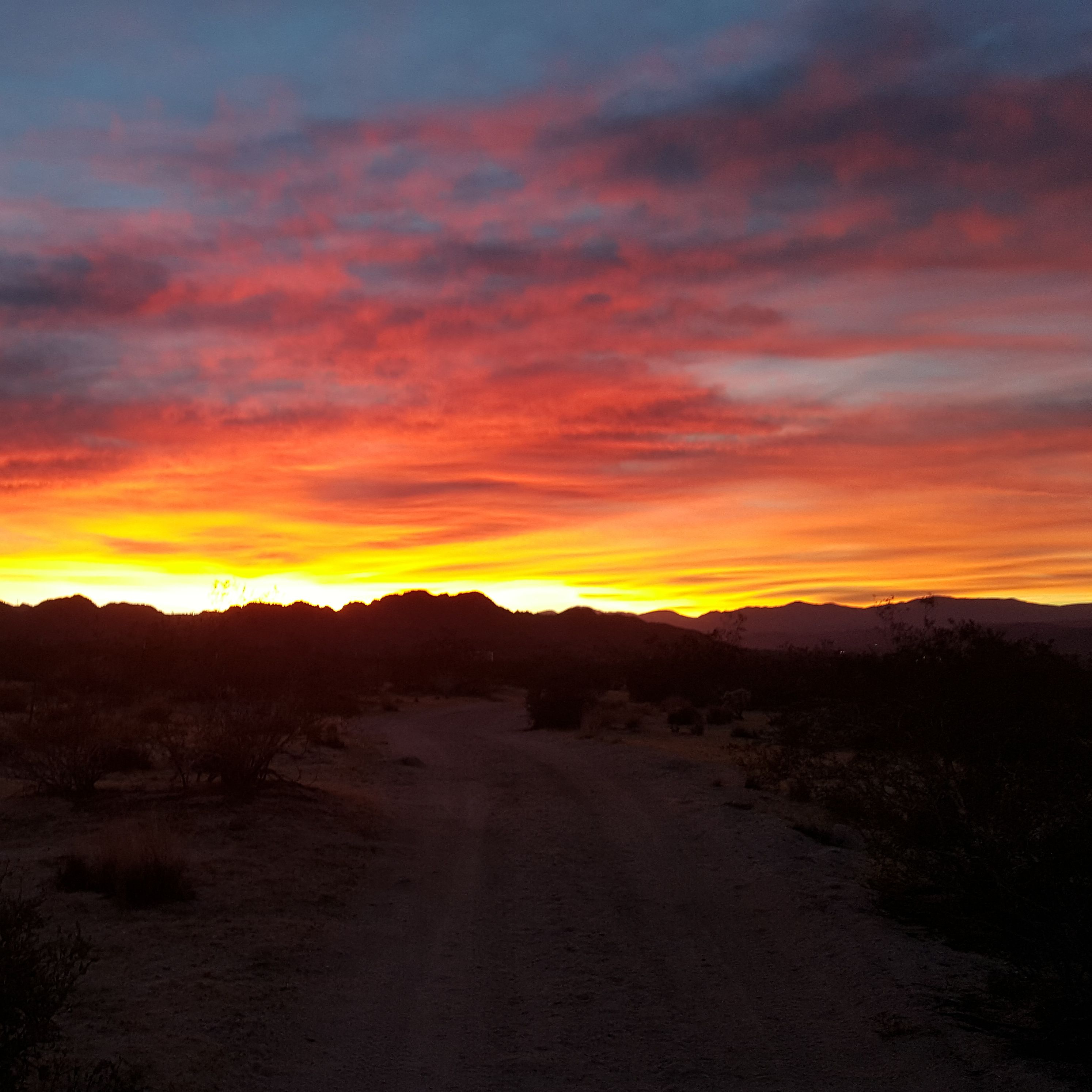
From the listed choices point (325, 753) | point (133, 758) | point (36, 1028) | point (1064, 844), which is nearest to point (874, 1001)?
point (1064, 844)

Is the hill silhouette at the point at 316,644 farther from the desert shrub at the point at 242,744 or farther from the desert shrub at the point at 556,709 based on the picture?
the desert shrub at the point at 556,709

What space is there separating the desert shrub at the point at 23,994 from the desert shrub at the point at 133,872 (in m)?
3.90

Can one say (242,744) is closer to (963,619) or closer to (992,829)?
(992,829)

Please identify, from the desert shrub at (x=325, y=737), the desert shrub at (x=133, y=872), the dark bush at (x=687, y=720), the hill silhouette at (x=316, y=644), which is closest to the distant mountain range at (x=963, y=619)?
the hill silhouette at (x=316, y=644)

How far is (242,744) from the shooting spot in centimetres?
1488

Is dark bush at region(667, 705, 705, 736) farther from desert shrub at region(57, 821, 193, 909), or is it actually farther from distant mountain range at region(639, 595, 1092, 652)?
distant mountain range at region(639, 595, 1092, 652)

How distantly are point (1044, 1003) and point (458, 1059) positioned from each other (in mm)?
4060

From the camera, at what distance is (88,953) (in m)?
8.24

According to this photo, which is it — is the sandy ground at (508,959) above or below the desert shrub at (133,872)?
below

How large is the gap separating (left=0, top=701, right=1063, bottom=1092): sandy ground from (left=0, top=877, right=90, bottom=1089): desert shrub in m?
0.95

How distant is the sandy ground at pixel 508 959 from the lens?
6.40 meters

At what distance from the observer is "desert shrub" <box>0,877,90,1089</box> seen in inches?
206

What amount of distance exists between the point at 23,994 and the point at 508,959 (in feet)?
14.0

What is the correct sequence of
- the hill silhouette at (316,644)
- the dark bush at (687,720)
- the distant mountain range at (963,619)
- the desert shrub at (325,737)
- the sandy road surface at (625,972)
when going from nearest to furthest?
the sandy road surface at (625,972), the desert shrub at (325,737), the dark bush at (687,720), the hill silhouette at (316,644), the distant mountain range at (963,619)
